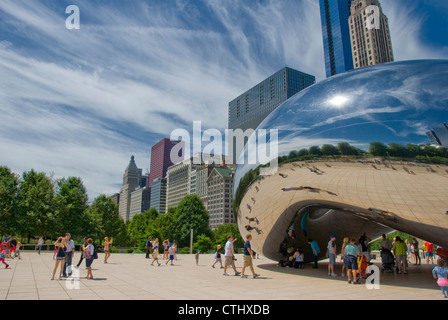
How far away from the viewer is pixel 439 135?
6.81 m

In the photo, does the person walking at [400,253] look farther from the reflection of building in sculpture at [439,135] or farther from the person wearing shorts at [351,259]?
the reflection of building in sculpture at [439,135]

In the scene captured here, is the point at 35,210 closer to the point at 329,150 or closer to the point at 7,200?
the point at 7,200

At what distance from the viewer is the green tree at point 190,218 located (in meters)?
62.5

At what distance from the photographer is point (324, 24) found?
453 feet

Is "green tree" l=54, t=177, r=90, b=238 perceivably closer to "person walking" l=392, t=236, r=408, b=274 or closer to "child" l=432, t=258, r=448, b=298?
"person walking" l=392, t=236, r=408, b=274

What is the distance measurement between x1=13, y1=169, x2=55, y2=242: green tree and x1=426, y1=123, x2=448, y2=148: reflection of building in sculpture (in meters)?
37.0

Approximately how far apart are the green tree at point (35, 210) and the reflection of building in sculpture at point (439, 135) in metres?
37.0

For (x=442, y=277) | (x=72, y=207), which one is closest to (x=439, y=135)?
(x=442, y=277)

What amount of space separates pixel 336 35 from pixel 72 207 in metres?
124

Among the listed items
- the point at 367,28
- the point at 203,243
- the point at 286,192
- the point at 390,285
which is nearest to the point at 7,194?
the point at 203,243

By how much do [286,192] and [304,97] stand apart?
2.83 m

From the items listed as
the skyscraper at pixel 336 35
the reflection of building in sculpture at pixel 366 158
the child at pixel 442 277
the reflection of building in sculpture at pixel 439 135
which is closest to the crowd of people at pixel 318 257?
the child at pixel 442 277

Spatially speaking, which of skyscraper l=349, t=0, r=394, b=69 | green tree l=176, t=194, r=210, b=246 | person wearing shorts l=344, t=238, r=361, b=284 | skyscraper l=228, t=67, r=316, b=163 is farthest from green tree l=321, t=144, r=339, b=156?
skyscraper l=228, t=67, r=316, b=163

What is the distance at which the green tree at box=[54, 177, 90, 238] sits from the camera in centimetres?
3775
